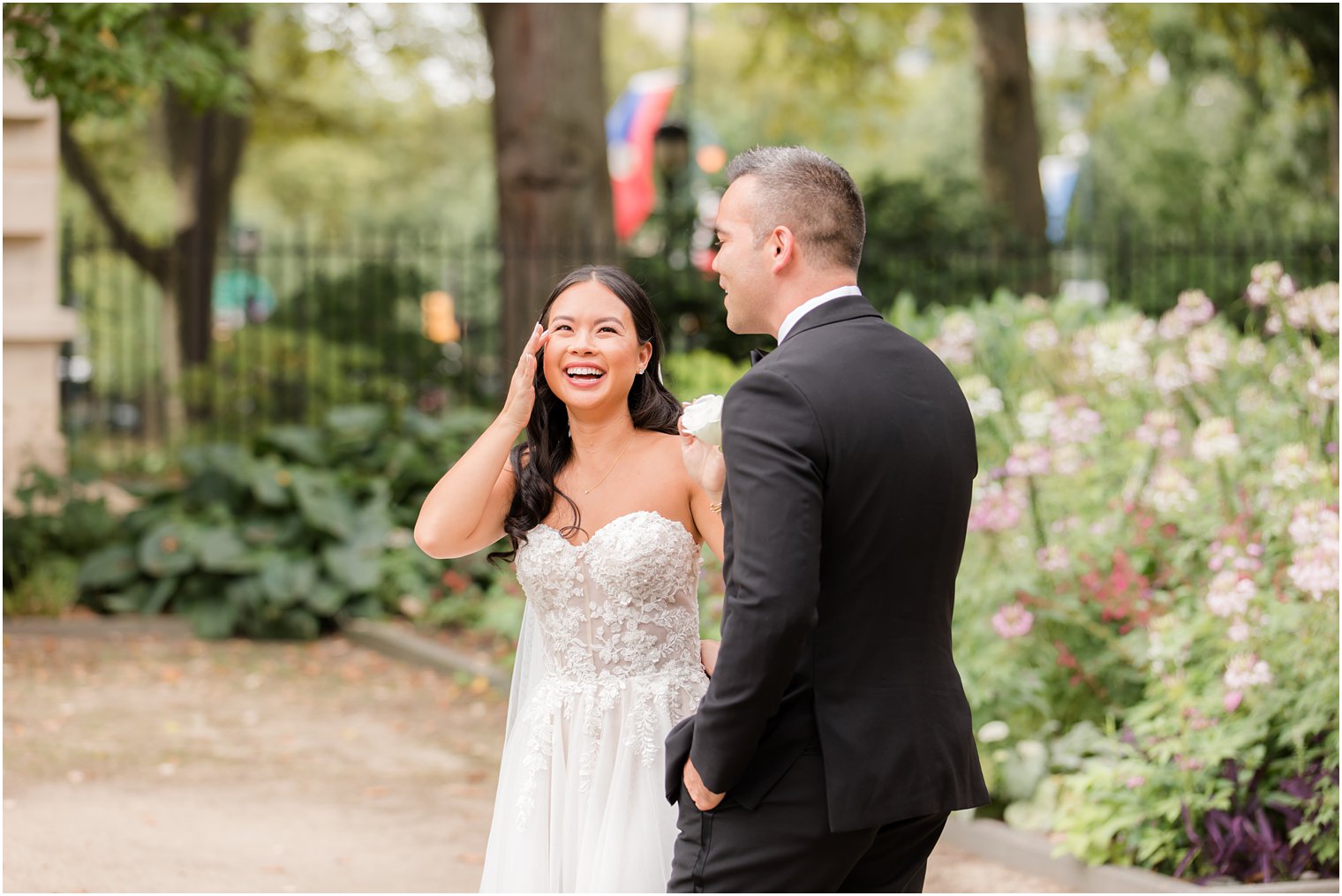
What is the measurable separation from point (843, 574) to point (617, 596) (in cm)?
93

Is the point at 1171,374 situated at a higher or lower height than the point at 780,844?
higher

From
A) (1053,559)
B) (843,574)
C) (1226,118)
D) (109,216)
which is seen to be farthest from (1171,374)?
(1226,118)

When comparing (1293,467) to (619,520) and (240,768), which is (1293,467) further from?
(240,768)

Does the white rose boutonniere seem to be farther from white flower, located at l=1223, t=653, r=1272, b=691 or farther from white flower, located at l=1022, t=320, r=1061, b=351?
white flower, located at l=1022, t=320, r=1061, b=351

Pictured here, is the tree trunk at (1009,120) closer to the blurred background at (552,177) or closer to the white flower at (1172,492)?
the blurred background at (552,177)

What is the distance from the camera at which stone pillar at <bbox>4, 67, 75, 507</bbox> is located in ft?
35.9

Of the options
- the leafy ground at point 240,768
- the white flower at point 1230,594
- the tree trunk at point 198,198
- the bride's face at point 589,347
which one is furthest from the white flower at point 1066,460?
the tree trunk at point 198,198

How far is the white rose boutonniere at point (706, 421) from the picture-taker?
2.78 metres

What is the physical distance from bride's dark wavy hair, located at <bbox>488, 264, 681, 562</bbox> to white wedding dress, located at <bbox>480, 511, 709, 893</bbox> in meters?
0.06

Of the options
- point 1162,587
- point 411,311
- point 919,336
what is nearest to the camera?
point 1162,587

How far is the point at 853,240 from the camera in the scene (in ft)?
8.83

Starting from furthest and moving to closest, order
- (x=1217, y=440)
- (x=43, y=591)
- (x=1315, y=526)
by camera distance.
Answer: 1. (x=43, y=591)
2. (x=1217, y=440)
3. (x=1315, y=526)

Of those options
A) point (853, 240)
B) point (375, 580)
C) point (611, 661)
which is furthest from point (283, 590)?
point (853, 240)

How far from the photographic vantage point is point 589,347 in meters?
3.29
